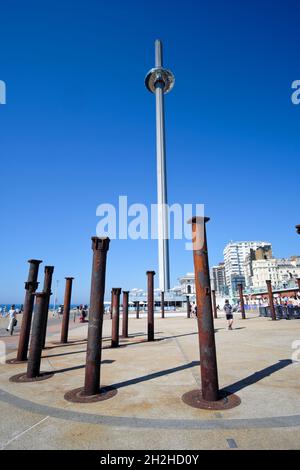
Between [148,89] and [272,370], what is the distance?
3741 inches

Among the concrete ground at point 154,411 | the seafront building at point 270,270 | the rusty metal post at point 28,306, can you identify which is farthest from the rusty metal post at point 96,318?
the seafront building at point 270,270

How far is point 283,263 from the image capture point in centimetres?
12600

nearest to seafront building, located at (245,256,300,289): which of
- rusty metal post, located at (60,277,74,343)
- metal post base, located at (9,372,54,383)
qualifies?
rusty metal post, located at (60,277,74,343)

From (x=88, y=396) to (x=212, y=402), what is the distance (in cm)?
207

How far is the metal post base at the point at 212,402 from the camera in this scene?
4.09 metres

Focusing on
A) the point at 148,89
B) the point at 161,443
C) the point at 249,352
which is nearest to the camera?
the point at 161,443

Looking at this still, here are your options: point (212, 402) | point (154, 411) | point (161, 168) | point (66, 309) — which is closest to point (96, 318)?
point (154, 411)

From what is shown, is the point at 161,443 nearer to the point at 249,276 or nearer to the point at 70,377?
the point at 70,377

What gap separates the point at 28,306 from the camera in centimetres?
756

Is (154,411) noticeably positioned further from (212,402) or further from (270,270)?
(270,270)

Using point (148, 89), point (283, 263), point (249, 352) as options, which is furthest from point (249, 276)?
point (249, 352)

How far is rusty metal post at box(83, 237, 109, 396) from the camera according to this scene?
4770 mm

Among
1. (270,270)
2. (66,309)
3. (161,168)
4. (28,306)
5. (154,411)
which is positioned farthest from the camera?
(270,270)

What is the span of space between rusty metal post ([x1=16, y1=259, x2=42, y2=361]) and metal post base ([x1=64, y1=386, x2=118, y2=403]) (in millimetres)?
3259
